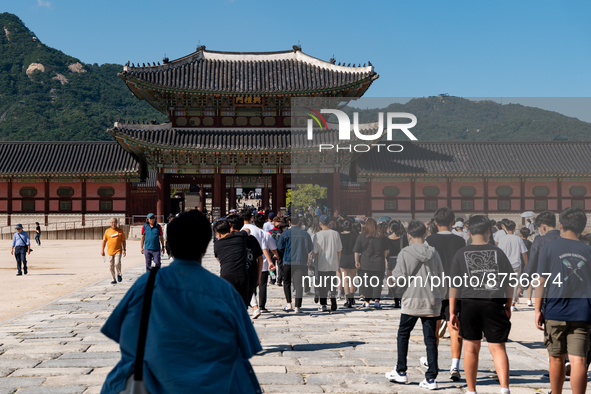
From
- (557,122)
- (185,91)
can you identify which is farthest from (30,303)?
(557,122)

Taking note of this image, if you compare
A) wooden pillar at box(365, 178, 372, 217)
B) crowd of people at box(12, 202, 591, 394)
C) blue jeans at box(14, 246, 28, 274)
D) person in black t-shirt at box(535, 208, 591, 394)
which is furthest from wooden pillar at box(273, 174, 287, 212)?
person in black t-shirt at box(535, 208, 591, 394)

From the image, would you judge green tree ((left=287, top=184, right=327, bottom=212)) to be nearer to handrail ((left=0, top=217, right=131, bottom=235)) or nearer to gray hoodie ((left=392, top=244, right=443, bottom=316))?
handrail ((left=0, top=217, right=131, bottom=235))

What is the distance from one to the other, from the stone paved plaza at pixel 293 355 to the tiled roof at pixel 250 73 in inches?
706

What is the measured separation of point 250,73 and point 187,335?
85.1 ft

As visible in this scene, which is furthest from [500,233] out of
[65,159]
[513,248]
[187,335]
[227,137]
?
[65,159]

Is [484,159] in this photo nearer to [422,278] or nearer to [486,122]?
[422,278]

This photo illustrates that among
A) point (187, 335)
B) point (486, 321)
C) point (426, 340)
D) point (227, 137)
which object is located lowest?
point (426, 340)

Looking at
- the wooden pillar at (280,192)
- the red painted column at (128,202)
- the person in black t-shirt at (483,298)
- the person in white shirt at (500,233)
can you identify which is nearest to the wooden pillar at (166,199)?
the red painted column at (128,202)

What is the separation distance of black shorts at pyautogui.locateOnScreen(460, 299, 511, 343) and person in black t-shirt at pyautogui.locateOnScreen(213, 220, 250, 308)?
2856 mm

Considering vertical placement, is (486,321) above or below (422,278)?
below

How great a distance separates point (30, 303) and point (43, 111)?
246ft

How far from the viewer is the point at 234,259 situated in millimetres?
6375

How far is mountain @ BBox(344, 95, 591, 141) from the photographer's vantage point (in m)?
51.8

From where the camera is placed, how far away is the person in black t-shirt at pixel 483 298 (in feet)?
14.4
